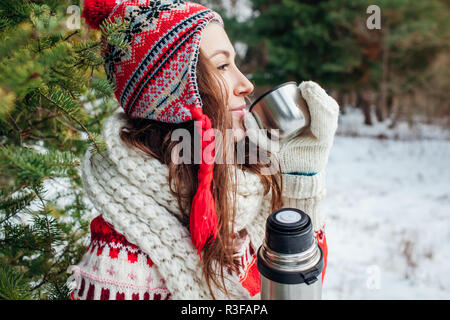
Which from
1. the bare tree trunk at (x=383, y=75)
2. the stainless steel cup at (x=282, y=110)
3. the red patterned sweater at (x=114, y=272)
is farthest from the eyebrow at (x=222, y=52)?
the bare tree trunk at (x=383, y=75)

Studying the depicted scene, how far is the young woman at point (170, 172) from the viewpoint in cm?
117

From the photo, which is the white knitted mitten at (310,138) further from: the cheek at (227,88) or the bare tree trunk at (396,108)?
the bare tree trunk at (396,108)

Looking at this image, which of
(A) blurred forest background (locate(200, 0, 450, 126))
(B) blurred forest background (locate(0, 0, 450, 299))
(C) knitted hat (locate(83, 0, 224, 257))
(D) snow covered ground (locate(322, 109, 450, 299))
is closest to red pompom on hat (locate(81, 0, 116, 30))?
(C) knitted hat (locate(83, 0, 224, 257))

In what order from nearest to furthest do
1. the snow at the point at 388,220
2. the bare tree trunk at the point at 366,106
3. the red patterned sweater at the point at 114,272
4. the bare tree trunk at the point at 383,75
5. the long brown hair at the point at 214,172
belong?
the red patterned sweater at the point at 114,272 < the long brown hair at the point at 214,172 < the snow at the point at 388,220 < the bare tree trunk at the point at 383,75 < the bare tree trunk at the point at 366,106

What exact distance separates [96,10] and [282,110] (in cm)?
77

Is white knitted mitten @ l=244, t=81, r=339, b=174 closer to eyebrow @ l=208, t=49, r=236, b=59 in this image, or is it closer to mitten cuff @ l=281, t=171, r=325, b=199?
mitten cuff @ l=281, t=171, r=325, b=199

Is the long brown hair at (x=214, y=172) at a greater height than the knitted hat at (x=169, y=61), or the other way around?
the knitted hat at (x=169, y=61)

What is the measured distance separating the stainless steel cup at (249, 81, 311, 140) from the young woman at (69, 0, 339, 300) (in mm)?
49

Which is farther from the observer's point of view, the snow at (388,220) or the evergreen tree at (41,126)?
the snow at (388,220)

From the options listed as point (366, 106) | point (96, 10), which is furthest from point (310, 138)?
point (366, 106)

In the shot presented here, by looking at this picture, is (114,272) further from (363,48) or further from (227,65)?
(363,48)

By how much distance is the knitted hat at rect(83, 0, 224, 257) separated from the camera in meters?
1.20

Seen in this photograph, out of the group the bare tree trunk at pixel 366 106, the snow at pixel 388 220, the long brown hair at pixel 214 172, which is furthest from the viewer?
the bare tree trunk at pixel 366 106

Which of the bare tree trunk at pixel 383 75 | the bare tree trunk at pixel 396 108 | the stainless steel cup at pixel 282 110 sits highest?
the stainless steel cup at pixel 282 110
